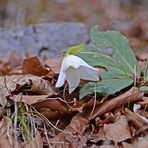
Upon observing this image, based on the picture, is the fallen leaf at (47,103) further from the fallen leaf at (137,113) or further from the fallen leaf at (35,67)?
the fallen leaf at (35,67)

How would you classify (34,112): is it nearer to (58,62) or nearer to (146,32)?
(58,62)

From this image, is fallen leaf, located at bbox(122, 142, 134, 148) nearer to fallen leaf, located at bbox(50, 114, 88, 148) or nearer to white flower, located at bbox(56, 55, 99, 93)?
fallen leaf, located at bbox(50, 114, 88, 148)

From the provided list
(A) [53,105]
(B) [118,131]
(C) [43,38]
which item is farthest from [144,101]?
(C) [43,38]

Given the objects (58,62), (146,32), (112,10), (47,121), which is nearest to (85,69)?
(47,121)

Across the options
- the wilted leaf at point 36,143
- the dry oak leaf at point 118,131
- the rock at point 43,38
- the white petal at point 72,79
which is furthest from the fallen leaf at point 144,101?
the rock at point 43,38

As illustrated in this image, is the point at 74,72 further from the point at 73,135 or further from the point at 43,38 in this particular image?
the point at 43,38
